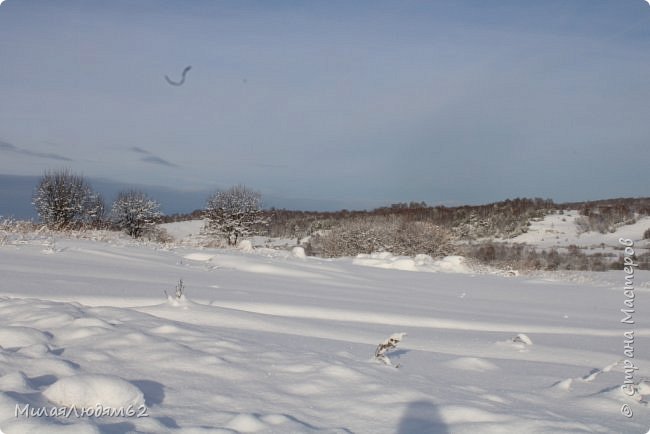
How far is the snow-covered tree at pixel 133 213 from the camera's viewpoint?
31906mm

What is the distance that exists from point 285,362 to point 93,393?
42.8 inches

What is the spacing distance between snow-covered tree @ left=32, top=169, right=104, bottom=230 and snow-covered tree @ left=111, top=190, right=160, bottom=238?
3.48m

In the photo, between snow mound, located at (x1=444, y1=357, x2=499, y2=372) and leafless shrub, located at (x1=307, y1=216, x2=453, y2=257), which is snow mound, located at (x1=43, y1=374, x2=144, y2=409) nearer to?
snow mound, located at (x1=444, y1=357, x2=499, y2=372)

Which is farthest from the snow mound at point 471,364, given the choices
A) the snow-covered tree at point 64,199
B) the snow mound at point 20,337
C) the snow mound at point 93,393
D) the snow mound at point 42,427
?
the snow-covered tree at point 64,199

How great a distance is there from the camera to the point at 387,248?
22.2 m

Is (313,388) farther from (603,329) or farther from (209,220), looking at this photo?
(209,220)

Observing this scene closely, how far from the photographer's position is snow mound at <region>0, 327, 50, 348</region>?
2809 millimetres

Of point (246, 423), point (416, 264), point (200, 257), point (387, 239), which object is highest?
point (387, 239)

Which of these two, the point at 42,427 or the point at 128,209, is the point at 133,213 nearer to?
the point at 128,209

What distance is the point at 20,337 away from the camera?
2.88 m

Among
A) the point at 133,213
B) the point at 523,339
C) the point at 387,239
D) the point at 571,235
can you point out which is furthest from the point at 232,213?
the point at 523,339

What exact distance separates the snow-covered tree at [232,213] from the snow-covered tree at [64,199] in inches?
325

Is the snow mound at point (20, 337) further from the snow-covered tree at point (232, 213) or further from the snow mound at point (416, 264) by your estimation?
the snow-covered tree at point (232, 213)

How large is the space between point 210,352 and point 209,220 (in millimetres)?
32586
